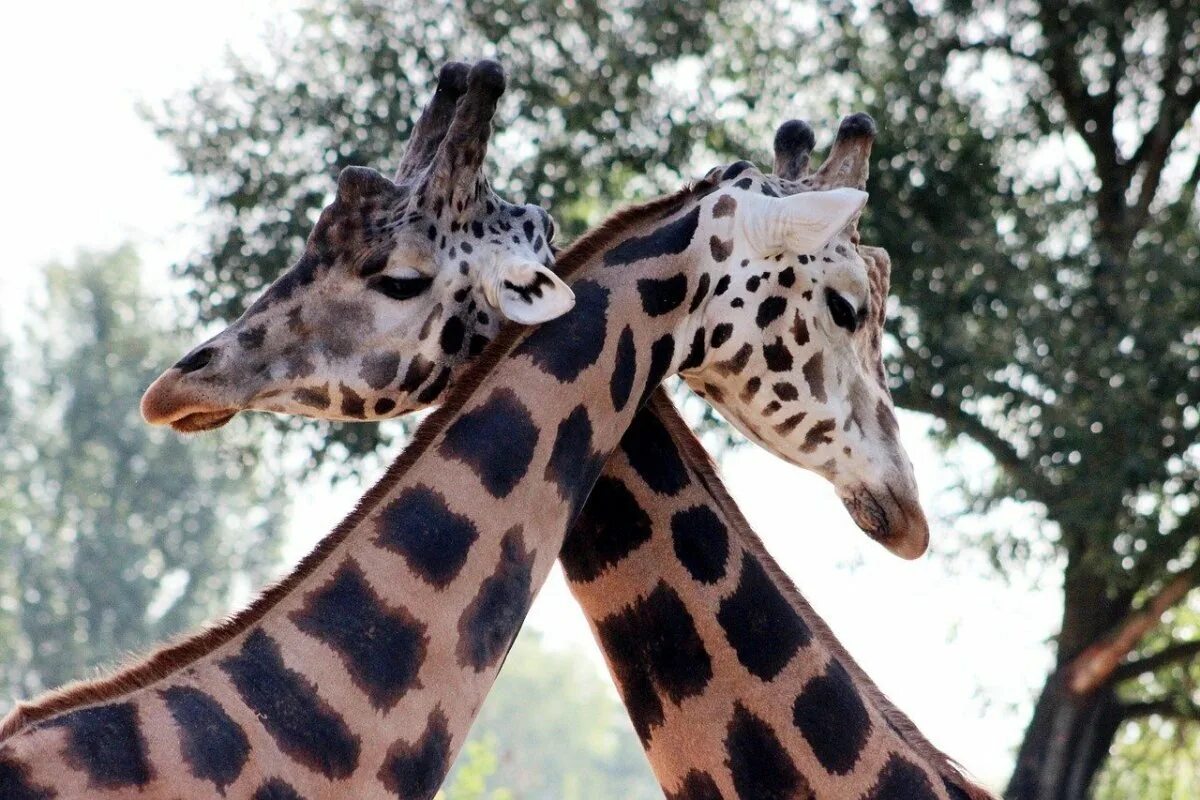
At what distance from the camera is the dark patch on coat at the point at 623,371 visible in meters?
3.97

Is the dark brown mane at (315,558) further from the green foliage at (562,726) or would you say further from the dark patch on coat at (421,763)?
the green foliage at (562,726)

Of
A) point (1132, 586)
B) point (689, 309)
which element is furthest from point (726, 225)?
point (1132, 586)

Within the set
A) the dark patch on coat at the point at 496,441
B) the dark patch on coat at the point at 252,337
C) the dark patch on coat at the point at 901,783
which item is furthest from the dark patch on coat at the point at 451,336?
the dark patch on coat at the point at 901,783

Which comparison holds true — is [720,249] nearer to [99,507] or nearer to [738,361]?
[738,361]

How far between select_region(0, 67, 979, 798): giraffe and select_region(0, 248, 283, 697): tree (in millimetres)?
35641

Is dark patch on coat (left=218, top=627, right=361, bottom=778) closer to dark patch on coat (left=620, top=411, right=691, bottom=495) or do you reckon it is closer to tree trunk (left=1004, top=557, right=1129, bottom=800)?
dark patch on coat (left=620, top=411, right=691, bottom=495)

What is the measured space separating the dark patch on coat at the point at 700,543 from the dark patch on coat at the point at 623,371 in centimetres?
38

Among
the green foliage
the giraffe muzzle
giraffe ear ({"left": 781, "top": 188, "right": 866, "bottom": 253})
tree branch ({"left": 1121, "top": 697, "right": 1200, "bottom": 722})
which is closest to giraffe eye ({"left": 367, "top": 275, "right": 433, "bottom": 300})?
the giraffe muzzle

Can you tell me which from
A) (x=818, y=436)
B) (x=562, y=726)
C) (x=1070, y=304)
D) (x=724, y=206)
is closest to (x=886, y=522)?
(x=818, y=436)

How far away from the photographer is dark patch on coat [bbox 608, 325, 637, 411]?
156 inches

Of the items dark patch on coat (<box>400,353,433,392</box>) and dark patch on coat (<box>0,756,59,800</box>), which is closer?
dark patch on coat (<box>0,756,59,800</box>)

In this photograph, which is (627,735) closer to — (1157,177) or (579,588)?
(1157,177)

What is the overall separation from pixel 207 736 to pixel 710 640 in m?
1.36

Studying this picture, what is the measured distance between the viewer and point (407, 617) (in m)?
3.51
